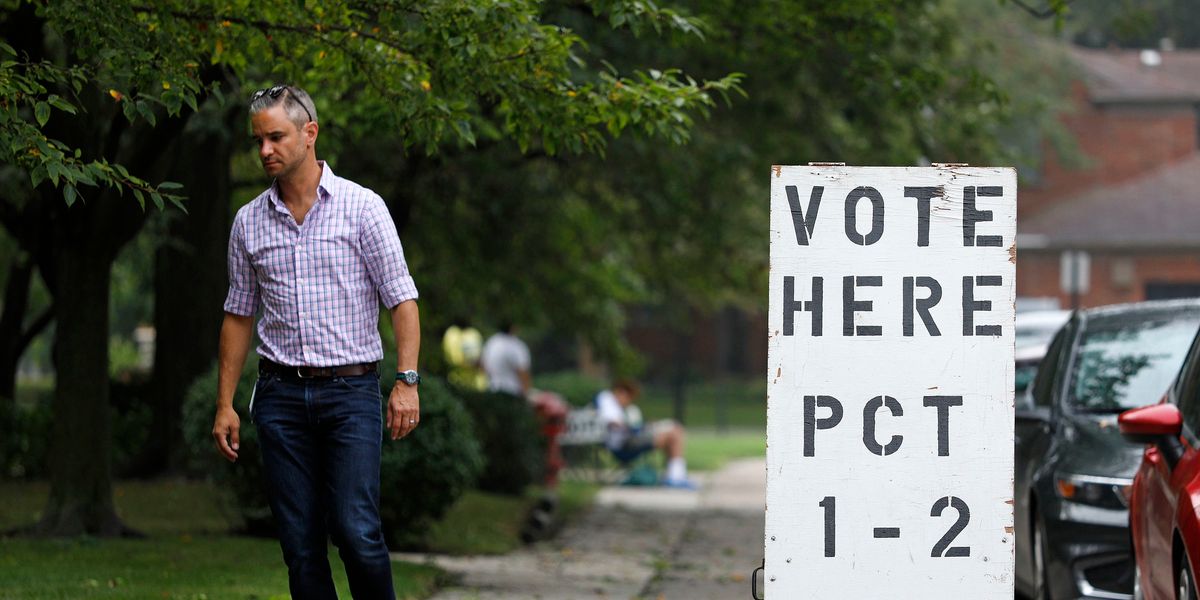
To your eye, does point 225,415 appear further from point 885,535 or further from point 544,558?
A: point 544,558

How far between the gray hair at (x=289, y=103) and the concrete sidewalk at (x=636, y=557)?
440 cm

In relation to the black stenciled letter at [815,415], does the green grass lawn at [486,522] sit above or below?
below

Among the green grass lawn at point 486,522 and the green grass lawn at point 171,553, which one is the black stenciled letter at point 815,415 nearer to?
the green grass lawn at point 171,553

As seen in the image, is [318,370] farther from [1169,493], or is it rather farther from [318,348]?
[1169,493]

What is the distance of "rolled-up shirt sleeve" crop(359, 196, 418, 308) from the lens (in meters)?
5.61

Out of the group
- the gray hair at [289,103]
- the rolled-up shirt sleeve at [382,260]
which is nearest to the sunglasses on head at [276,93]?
the gray hair at [289,103]

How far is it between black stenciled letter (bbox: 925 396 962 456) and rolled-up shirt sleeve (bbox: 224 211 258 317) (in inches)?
85.7

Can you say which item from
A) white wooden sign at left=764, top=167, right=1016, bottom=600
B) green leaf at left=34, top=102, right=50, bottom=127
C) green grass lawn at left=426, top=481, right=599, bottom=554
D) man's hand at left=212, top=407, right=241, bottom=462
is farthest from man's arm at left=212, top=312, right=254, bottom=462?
green grass lawn at left=426, top=481, right=599, bottom=554

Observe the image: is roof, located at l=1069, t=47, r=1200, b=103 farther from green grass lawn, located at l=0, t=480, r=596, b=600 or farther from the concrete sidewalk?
green grass lawn, located at l=0, t=480, r=596, b=600

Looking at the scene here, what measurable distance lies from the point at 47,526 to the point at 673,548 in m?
4.95

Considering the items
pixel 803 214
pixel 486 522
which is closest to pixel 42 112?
pixel 803 214

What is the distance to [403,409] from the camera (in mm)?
5488

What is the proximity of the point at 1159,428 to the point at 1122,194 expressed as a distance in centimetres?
3502

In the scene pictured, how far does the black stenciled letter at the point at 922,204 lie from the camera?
18.4 feet
